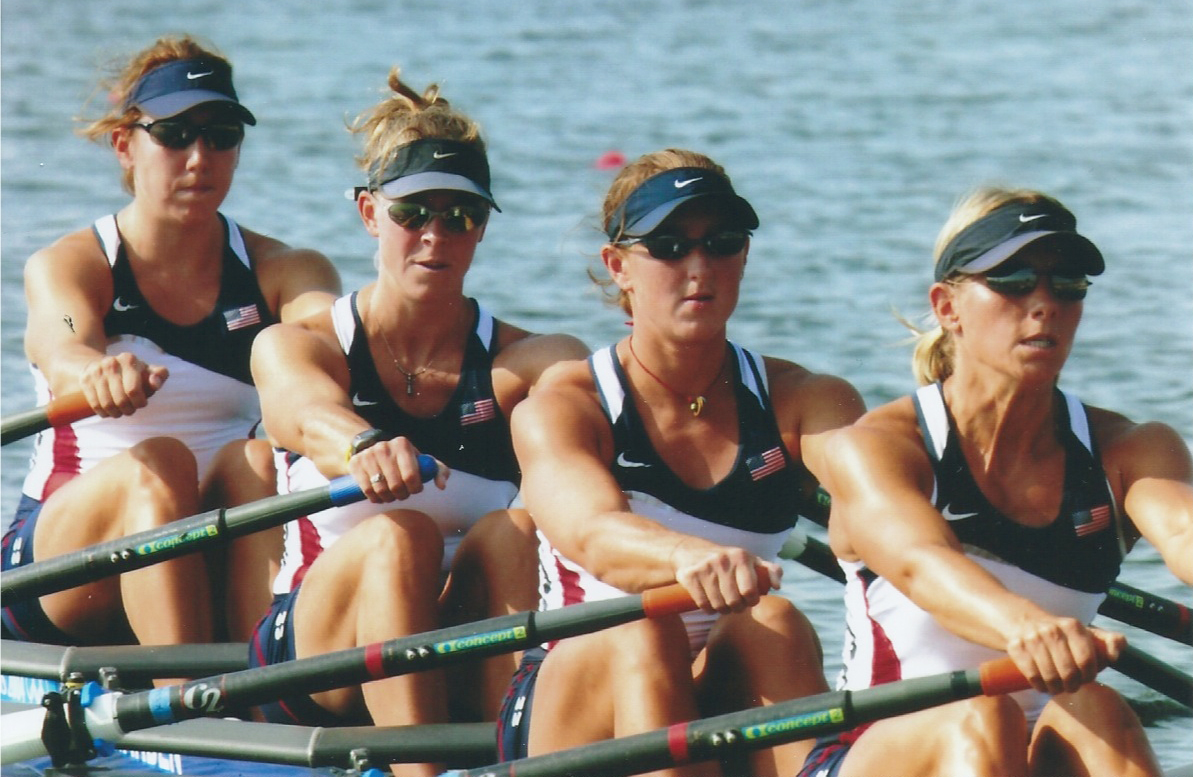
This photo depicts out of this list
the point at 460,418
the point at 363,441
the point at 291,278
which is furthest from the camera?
the point at 291,278

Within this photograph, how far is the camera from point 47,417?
465 cm

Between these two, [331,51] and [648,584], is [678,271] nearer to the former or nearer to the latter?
[648,584]

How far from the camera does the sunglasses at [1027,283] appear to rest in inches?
131

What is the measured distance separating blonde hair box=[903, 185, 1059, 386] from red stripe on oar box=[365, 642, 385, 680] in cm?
107

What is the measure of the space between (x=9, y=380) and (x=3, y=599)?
3.81m

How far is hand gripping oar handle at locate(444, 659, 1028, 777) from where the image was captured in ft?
10.1

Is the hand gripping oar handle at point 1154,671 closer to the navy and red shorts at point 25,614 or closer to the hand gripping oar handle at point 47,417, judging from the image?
the hand gripping oar handle at point 47,417

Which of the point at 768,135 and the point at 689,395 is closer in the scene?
the point at 689,395

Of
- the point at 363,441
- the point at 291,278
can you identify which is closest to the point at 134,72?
the point at 291,278

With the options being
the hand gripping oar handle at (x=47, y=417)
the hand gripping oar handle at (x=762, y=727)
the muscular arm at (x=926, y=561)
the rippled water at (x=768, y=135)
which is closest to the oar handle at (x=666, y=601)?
the hand gripping oar handle at (x=762, y=727)

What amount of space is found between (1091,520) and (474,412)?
1346mm

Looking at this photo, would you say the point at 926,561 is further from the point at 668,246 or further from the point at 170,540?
the point at 170,540

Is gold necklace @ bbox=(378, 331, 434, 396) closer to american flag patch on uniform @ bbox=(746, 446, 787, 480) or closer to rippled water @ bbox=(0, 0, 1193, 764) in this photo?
american flag patch on uniform @ bbox=(746, 446, 787, 480)

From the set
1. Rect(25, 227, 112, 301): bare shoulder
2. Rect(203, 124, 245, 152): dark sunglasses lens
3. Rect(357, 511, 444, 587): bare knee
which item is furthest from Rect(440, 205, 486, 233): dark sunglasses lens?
Rect(25, 227, 112, 301): bare shoulder
